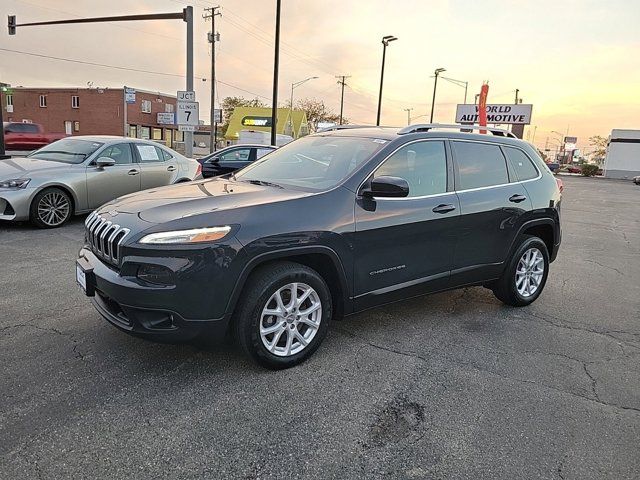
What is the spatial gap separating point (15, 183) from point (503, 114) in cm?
5317

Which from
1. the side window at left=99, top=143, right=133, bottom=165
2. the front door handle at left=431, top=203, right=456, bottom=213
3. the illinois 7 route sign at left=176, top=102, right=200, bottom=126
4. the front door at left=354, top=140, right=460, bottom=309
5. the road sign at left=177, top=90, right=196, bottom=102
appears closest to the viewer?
the front door at left=354, top=140, right=460, bottom=309

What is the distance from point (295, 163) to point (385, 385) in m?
Answer: 2.05

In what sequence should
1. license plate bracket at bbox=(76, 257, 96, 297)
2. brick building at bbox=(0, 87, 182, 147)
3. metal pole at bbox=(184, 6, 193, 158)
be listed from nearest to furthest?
1. license plate bracket at bbox=(76, 257, 96, 297)
2. metal pole at bbox=(184, 6, 193, 158)
3. brick building at bbox=(0, 87, 182, 147)

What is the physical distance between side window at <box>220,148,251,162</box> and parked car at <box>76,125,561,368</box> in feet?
27.2

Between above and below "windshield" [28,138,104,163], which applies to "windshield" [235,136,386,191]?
above

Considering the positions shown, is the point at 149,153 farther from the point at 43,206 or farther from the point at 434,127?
the point at 434,127

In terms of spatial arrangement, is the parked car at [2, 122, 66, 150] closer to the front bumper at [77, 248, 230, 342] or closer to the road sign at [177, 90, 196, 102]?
the road sign at [177, 90, 196, 102]

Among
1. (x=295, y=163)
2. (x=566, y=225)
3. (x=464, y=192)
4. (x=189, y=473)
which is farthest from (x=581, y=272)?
(x=189, y=473)

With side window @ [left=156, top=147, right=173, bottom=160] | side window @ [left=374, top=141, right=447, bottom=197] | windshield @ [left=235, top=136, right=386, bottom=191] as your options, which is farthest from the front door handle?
side window @ [left=156, top=147, right=173, bottom=160]

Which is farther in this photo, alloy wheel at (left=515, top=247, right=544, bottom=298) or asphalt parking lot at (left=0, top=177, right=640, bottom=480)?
alloy wheel at (left=515, top=247, right=544, bottom=298)

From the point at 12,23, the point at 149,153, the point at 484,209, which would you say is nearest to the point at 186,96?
the point at 149,153

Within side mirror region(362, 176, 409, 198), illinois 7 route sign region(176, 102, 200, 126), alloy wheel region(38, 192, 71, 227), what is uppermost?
illinois 7 route sign region(176, 102, 200, 126)

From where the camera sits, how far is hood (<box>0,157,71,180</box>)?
748cm

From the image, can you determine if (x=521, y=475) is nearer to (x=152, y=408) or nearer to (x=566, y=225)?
(x=152, y=408)
